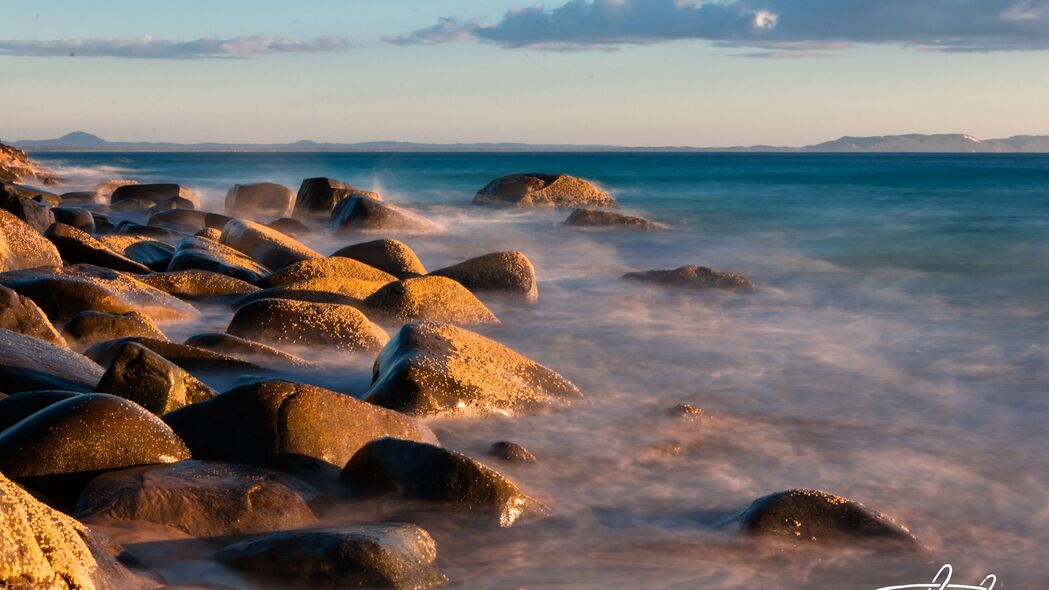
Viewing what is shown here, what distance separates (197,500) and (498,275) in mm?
7007

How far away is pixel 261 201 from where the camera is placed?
24.6 meters

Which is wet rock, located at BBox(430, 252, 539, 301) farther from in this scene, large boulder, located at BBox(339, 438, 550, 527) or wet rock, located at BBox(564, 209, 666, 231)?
wet rock, located at BBox(564, 209, 666, 231)

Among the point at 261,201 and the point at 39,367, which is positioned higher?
the point at 39,367

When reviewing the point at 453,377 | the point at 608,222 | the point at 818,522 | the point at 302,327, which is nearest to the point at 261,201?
the point at 608,222

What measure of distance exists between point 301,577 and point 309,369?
352 cm

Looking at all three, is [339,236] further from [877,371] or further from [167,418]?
[167,418]

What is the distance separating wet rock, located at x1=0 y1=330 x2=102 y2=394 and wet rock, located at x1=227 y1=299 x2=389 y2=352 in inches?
77.0

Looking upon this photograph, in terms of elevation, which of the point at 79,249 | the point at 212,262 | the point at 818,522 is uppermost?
the point at 79,249

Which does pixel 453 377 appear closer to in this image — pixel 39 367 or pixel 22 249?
pixel 39 367

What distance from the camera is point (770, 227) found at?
2411 cm

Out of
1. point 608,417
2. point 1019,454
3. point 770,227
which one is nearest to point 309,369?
point 608,417

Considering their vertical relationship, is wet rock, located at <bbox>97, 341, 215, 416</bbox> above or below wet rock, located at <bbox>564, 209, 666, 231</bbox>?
above

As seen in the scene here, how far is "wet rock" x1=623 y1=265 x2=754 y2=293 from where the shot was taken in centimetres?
1266

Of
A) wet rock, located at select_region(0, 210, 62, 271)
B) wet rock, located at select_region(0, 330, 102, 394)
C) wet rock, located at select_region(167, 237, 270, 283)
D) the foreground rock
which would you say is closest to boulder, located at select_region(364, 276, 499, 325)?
wet rock, located at select_region(167, 237, 270, 283)
